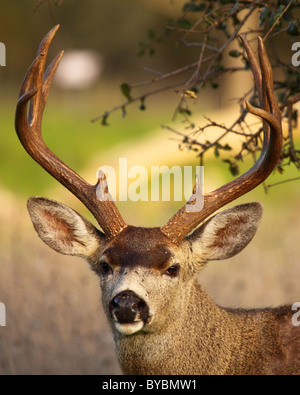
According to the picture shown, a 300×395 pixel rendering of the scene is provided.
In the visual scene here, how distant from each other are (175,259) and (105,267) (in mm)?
441

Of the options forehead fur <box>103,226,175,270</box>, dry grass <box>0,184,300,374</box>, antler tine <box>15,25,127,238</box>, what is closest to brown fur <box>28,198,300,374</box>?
forehead fur <box>103,226,175,270</box>

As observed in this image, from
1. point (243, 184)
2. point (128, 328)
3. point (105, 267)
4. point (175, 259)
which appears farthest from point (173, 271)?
point (243, 184)

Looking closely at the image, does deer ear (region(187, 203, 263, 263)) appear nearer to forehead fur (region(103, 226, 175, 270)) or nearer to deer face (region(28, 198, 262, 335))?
deer face (region(28, 198, 262, 335))

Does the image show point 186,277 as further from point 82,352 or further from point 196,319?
point 82,352

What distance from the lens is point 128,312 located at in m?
4.49

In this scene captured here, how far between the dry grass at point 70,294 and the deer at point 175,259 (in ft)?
6.71

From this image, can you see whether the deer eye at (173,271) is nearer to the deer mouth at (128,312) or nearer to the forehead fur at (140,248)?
the forehead fur at (140,248)

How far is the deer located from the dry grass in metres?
2.04

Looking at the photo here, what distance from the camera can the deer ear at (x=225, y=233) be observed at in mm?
5195

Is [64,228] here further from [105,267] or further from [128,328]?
[128,328]

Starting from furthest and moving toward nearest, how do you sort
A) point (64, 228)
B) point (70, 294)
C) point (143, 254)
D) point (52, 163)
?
point (70, 294) < point (64, 228) < point (52, 163) < point (143, 254)

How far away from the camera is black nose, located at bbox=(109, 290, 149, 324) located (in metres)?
4.48

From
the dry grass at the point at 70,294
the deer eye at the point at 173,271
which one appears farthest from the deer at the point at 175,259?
the dry grass at the point at 70,294
